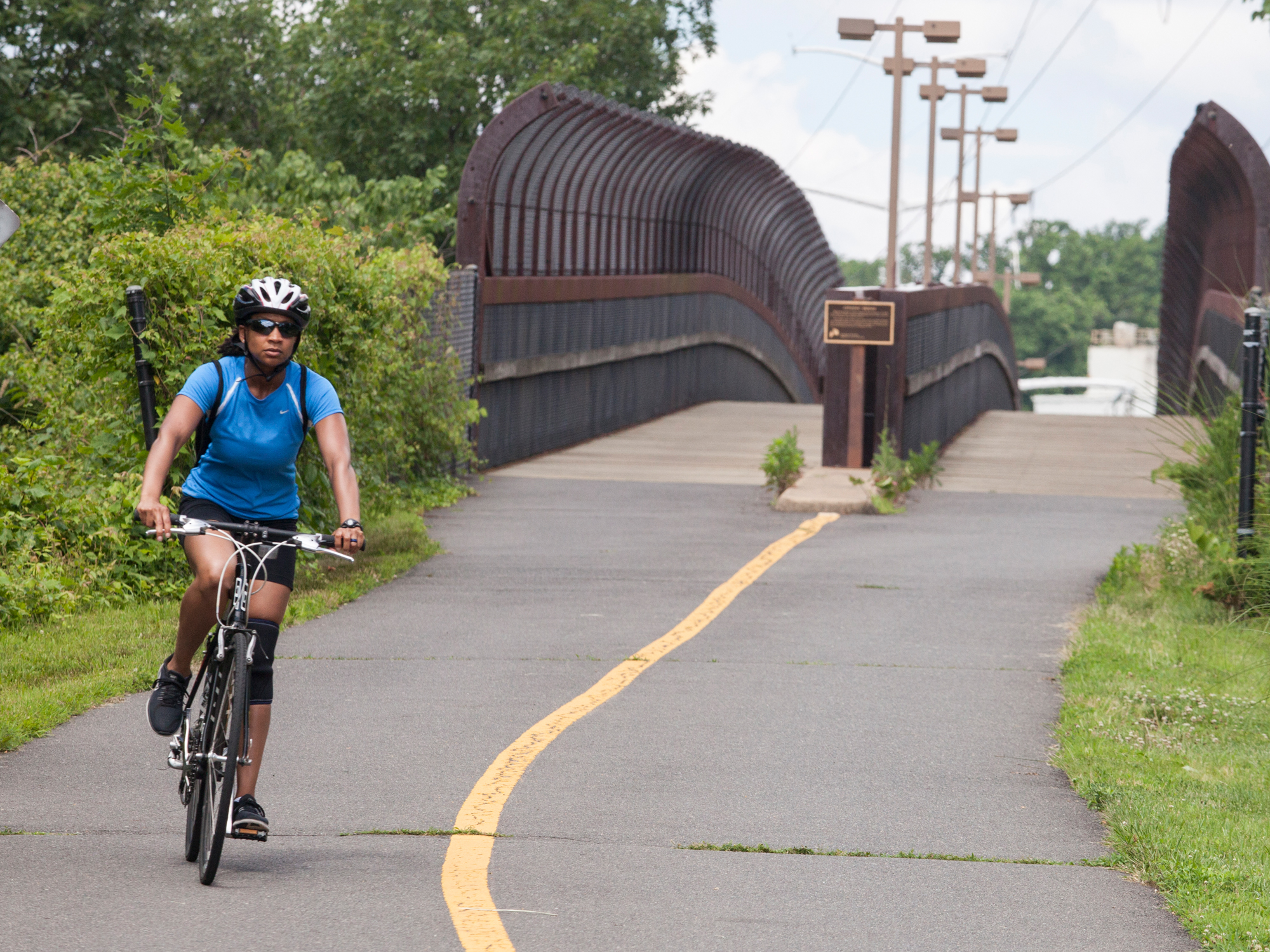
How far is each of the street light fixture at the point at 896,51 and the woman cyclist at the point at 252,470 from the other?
18179 mm

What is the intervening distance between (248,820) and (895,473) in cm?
1248

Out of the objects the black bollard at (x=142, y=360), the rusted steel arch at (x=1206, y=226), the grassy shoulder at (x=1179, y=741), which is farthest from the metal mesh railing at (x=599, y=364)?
the grassy shoulder at (x=1179, y=741)

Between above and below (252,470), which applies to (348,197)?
above

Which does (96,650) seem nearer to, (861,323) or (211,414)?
(211,414)

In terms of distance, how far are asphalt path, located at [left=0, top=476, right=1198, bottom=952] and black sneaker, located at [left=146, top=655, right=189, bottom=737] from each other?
0.41 metres

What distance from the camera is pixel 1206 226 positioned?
34.8 m

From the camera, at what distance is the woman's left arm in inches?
214

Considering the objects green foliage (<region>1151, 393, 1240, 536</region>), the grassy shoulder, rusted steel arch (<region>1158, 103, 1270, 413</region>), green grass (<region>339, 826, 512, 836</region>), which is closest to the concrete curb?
rusted steel arch (<region>1158, 103, 1270, 413</region>)

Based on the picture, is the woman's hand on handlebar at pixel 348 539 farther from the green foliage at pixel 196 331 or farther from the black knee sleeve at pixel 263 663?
the green foliage at pixel 196 331

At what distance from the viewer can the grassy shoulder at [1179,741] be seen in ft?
17.8

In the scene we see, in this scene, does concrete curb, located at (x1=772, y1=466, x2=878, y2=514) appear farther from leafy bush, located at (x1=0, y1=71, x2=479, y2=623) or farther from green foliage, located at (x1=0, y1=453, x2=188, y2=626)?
green foliage, located at (x1=0, y1=453, x2=188, y2=626)

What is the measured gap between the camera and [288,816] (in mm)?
6074

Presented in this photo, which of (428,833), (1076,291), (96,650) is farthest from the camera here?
(1076,291)

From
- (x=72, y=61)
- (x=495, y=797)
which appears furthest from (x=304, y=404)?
(x=72, y=61)
